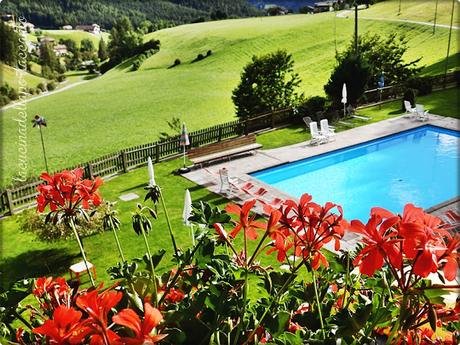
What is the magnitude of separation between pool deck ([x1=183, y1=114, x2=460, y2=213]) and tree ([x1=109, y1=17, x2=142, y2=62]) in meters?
66.5

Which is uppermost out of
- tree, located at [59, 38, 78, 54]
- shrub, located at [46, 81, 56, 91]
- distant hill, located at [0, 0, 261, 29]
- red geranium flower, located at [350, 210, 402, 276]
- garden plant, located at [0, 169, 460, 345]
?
distant hill, located at [0, 0, 261, 29]

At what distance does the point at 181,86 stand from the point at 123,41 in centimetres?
3826

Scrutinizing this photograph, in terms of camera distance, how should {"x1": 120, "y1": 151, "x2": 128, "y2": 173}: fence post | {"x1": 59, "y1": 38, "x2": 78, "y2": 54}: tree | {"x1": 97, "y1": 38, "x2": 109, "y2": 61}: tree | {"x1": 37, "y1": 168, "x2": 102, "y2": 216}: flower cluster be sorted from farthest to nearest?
{"x1": 59, "y1": 38, "x2": 78, "y2": 54}: tree, {"x1": 97, "y1": 38, "x2": 109, "y2": 61}: tree, {"x1": 120, "y1": 151, "x2": 128, "y2": 173}: fence post, {"x1": 37, "y1": 168, "x2": 102, "y2": 216}: flower cluster

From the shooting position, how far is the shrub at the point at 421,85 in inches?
932

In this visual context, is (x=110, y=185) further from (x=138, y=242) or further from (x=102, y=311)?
(x=102, y=311)

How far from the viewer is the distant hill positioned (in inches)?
3322

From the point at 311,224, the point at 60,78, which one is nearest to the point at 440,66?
the point at 311,224

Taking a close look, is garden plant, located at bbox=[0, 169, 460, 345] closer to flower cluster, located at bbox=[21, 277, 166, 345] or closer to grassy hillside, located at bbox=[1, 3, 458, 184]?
flower cluster, located at bbox=[21, 277, 166, 345]

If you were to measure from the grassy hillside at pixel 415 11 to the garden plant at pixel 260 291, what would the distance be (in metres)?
52.7

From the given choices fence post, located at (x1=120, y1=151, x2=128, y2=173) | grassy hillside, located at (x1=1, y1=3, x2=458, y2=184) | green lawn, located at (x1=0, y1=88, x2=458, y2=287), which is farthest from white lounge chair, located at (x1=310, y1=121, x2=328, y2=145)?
grassy hillside, located at (x1=1, y1=3, x2=458, y2=184)

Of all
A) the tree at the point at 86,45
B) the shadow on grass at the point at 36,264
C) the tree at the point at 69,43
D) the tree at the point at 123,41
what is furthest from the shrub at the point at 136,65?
the shadow on grass at the point at 36,264

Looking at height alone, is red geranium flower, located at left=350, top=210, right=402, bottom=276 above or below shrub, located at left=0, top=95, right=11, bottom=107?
above

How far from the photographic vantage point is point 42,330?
1126 mm

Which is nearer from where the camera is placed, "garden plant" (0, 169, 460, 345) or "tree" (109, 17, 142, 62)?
"garden plant" (0, 169, 460, 345)
